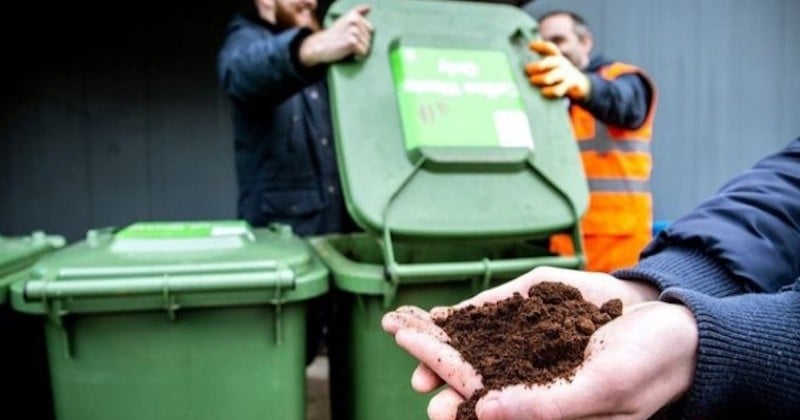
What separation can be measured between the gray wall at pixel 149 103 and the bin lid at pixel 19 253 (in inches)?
55.6

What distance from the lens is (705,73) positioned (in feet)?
11.9

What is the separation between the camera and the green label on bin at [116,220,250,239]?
1.61 metres

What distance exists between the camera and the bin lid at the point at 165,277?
4.40 ft

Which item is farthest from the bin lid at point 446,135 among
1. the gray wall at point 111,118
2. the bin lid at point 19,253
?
the gray wall at point 111,118

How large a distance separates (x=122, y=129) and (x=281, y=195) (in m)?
1.48

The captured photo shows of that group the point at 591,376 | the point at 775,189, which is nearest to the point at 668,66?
the point at 775,189

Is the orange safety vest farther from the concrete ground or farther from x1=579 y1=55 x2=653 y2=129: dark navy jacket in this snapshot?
the concrete ground

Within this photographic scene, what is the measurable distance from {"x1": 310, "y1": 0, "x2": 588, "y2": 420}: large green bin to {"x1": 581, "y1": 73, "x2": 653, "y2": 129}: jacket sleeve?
0.31 metres

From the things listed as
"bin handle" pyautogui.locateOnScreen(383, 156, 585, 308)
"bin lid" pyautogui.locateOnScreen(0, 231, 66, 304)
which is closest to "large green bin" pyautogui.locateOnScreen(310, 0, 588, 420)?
"bin handle" pyautogui.locateOnScreen(383, 156, 585, 308)

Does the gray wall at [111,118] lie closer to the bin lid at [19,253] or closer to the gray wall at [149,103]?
the gray wall at [149,103]

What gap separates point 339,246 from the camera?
6.31ft

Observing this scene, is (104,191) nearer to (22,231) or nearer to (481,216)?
(22,231)

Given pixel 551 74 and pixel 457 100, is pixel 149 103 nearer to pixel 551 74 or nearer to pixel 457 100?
pixel 457 100

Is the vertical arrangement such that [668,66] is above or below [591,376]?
above
